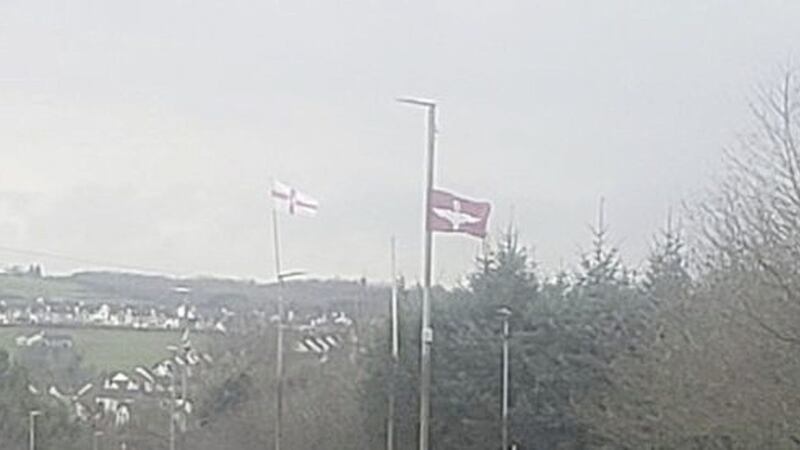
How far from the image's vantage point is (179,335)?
7844cm

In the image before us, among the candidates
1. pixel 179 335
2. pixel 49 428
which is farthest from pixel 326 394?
pixel 49 428

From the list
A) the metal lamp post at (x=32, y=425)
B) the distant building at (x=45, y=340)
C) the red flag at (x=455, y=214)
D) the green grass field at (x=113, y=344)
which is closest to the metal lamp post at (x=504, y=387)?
the red flag at (x=455, y=214)

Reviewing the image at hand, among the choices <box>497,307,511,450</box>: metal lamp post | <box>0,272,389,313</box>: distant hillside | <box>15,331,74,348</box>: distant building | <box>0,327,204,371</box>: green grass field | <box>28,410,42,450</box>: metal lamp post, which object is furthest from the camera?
<box>15,331,74,348</box>: distant building

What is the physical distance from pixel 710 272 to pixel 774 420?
Result: 5847mm

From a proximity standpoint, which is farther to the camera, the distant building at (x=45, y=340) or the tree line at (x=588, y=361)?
the distant building at (x=45, y=340)

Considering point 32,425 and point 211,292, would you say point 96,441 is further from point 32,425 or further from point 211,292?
point 211,292

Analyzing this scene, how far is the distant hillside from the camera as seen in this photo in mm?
63938

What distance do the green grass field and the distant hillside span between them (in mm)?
4792

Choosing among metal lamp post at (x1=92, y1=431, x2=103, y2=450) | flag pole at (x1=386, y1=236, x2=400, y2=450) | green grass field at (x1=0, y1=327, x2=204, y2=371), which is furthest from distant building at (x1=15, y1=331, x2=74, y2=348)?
flag pole at (x1=386, y1=236, x2=400, y2=450)

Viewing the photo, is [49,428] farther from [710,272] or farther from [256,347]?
[710,272]

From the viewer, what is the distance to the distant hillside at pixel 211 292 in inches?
2517

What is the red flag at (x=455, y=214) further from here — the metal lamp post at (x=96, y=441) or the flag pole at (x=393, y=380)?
the metal lamp post at (x=96, y=441)

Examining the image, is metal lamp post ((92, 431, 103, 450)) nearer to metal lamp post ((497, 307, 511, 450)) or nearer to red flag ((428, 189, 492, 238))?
metal lamp post ((497, 307, 511, 450))

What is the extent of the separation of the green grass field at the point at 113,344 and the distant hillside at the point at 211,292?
15.7 ft
